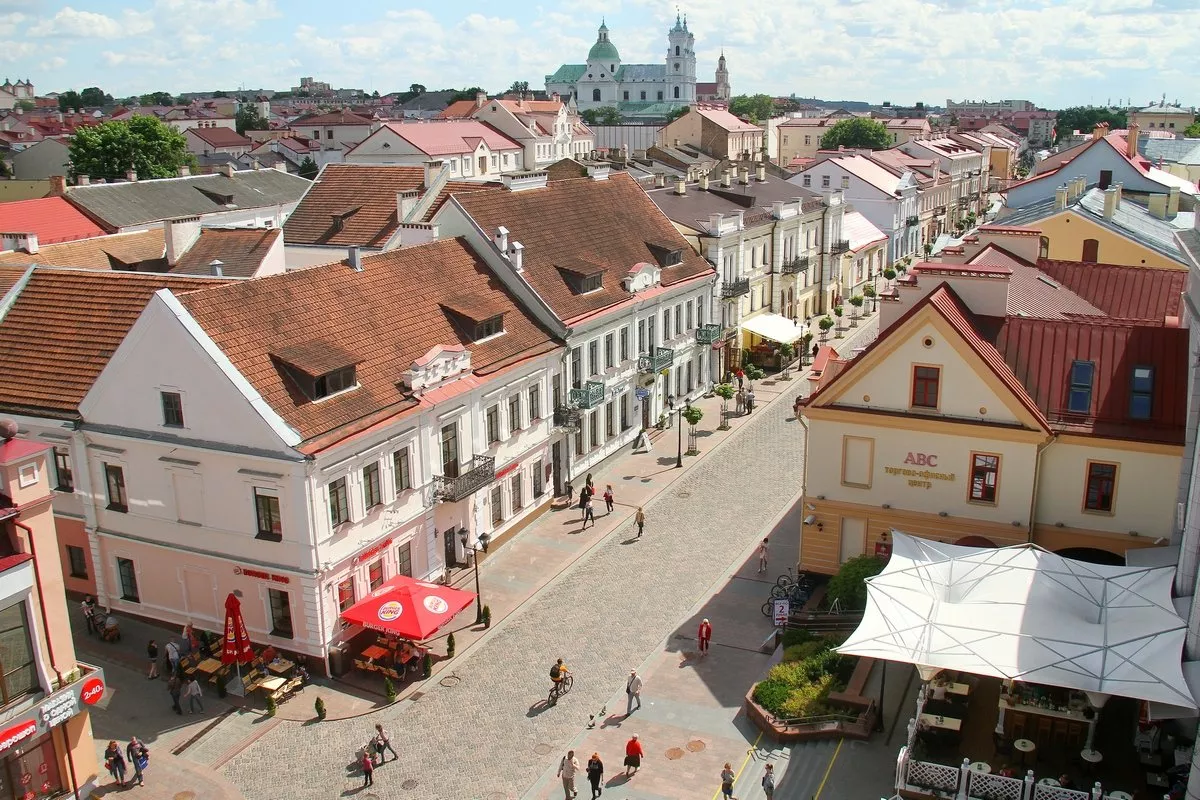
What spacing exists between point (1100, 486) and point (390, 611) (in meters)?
20.7

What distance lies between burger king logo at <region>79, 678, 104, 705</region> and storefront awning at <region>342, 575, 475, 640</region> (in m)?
8.66

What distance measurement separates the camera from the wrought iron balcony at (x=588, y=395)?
1670 inches

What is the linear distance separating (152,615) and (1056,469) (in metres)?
28.0

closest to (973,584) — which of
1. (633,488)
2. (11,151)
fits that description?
(633,488)

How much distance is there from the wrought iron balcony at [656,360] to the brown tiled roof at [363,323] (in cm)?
840

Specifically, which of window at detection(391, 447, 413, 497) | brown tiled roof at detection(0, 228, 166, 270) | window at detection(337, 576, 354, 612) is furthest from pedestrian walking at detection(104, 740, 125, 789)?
brown tiled roof at detection(0, 228, 166, 270)

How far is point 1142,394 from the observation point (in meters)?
28.9

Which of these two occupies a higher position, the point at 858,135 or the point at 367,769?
the point at 858,135

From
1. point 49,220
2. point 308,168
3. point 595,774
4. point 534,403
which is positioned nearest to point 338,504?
point 595,774

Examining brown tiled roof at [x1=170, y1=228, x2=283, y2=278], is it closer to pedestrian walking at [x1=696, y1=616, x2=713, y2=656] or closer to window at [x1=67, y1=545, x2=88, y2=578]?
window at [x1=67, y1=545, x2=88, y2=578]

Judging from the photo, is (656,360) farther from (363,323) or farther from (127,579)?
(127,579)

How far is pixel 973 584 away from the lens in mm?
25500

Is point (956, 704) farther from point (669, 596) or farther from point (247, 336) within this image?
point (247, 336)

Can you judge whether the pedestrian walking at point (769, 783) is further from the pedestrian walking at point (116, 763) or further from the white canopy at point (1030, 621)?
the pedestrian walking at point (116, 763)
